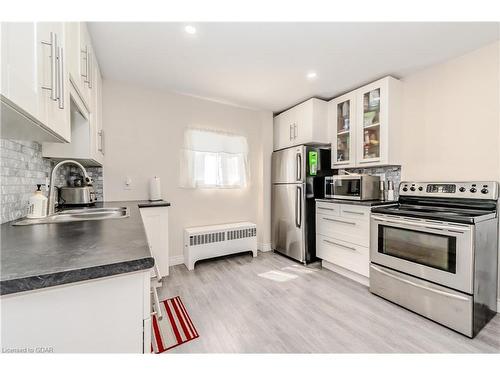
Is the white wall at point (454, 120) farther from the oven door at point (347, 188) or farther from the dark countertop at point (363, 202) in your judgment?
the oven door at point (347, 188)

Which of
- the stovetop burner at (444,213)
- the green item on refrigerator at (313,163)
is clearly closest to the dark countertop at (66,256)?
the stovetop burner at (444,213)

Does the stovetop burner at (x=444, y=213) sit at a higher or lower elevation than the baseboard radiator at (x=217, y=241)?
higher

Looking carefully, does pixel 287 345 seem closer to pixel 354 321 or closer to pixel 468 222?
pixel 354 321

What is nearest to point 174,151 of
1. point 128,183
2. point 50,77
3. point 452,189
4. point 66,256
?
point 128,183

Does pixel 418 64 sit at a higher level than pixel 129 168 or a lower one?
higher

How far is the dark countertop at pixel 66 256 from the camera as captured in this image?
→ 0.52 meters

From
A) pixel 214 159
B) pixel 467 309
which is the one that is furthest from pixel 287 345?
pixel 214 159

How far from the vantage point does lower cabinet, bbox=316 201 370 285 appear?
2.35 m

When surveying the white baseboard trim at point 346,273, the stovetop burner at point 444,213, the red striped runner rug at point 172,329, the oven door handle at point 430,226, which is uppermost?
the stovetop burner at point 444,213

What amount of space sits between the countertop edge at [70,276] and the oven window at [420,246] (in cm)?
210

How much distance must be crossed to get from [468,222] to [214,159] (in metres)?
2.80

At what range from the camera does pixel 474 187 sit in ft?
6.31

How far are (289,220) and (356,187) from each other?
106 centimetres

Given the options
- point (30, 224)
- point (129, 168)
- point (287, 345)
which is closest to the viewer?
point (30, 224)
